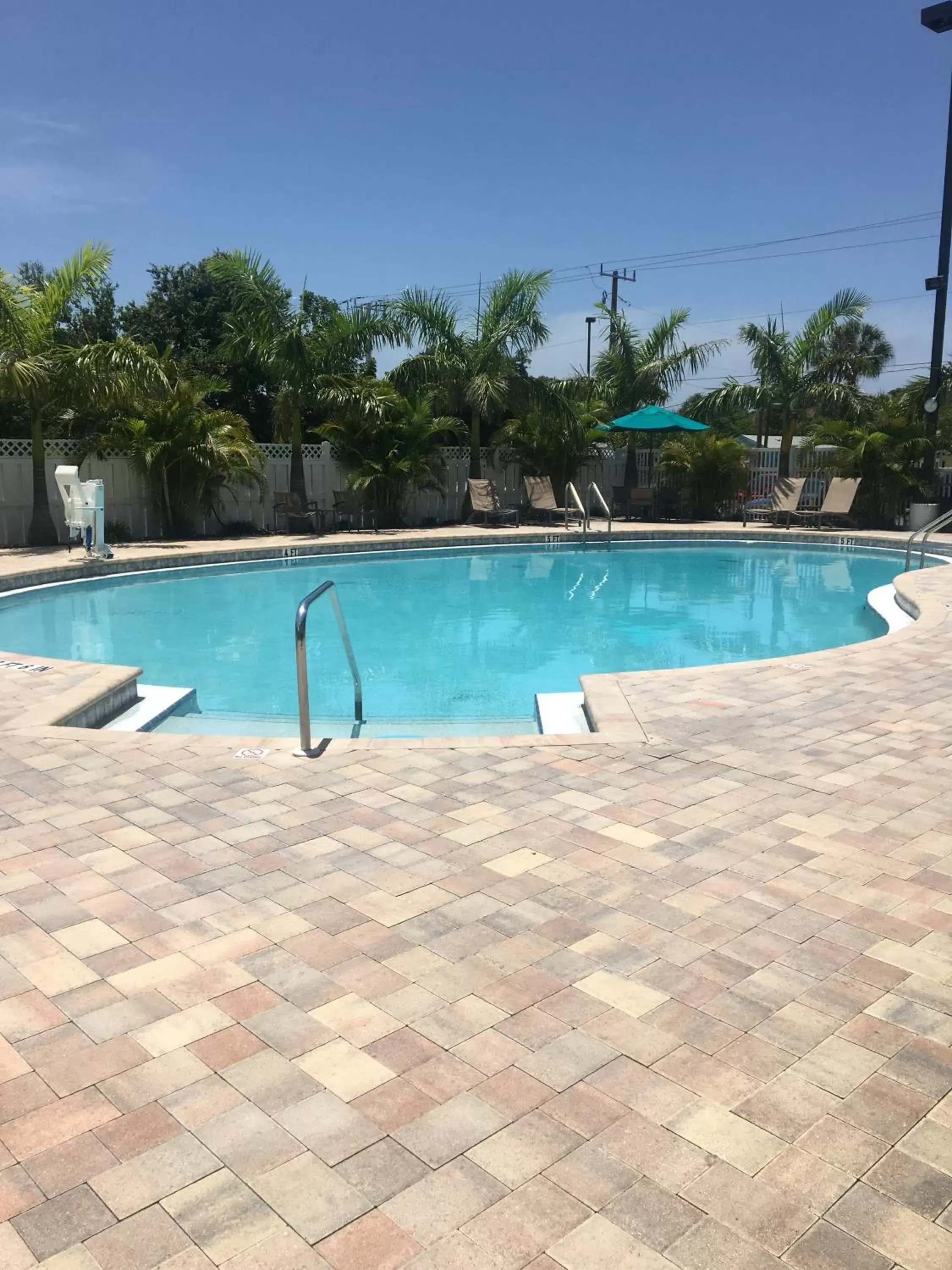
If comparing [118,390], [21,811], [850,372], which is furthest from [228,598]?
[850,372]

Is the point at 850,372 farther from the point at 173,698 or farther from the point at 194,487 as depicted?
the point at 173,698

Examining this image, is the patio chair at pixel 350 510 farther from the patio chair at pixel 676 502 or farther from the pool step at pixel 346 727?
the pool step at pixel 346 727

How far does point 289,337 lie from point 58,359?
4210 mm

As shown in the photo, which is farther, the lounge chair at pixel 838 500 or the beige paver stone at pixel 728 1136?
the lounge chair at pixel 838 500

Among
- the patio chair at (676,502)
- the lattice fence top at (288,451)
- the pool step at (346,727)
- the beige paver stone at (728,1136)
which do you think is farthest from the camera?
the patio chair at (676,502)

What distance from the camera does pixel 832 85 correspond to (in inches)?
587

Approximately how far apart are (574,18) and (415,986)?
13.9 meters

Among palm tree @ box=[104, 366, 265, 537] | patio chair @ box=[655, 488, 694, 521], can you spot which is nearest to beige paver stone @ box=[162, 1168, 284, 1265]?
palm tree @ box=[104, 366, 265, 537]

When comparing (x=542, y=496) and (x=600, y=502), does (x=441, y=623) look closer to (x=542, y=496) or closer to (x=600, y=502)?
(x=542, y=496)

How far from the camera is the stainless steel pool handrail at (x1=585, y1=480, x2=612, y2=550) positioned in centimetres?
1852

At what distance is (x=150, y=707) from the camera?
676cm

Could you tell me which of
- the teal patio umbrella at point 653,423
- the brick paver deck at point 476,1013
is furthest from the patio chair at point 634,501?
the brick paver deck at point 476,1013

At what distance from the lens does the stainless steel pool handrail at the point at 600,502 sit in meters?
18.5

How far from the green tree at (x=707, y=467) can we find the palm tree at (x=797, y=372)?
1.03 metres
